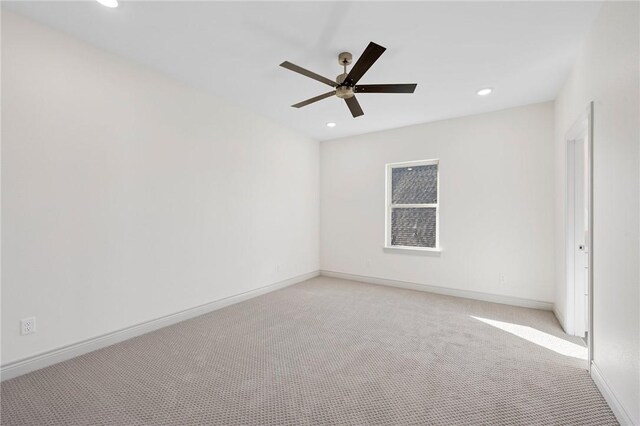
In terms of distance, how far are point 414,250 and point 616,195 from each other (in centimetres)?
290

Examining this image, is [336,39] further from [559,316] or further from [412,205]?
[559,316]

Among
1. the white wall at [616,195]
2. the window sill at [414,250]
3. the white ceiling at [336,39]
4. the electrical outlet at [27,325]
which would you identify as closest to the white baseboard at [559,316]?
the white wall at [616,195]

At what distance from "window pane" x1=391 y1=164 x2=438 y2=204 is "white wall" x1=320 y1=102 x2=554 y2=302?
0.20 meters

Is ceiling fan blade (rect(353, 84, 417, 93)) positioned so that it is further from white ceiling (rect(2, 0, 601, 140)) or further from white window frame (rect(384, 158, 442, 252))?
white window frame (rect(384, 158, 442, 252))

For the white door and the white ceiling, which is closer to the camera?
the white ceiling

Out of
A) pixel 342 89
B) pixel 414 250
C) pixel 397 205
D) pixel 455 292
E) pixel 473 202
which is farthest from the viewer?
pixel 397 205

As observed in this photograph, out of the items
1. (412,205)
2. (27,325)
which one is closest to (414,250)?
(412,205)

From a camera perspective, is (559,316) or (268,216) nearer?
(559,316)

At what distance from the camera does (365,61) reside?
6.75ft

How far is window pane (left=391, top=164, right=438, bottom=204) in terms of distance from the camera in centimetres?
451

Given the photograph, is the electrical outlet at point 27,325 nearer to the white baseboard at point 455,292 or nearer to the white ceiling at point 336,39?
Result: the white ceiling at point 336,39

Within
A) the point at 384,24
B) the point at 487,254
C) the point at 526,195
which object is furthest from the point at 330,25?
the point at 487,254

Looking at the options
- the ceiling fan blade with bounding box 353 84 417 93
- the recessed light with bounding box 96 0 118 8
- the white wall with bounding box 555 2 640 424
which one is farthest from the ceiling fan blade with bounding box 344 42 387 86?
the recessed light with bounding box 96 0 118 8

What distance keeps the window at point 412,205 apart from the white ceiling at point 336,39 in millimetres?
1415
